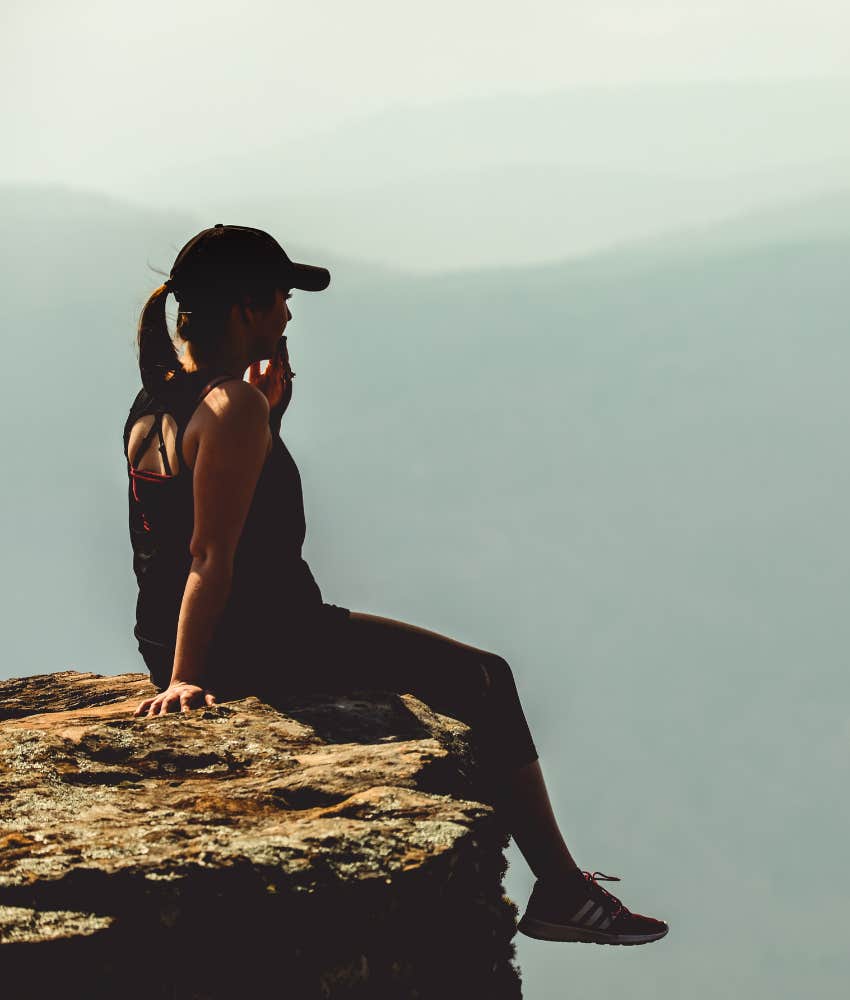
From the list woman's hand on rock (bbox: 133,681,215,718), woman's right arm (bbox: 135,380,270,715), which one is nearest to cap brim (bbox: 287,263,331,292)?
woman's right arm (bbox: 135,380,270,715)

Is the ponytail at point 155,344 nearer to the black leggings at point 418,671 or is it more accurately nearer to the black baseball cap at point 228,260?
the black baseball cap at point 228,260

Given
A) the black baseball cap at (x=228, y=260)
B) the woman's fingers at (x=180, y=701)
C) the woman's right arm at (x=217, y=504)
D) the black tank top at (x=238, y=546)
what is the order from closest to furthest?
the woman's right arm at (x=217, y=504) < the woman's fingers at (x=180, y=701) < the black tank top at (x=238, y=546) < the black baseball cap at (x=228, y=260)

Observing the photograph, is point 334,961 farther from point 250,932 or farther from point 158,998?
point 158,998

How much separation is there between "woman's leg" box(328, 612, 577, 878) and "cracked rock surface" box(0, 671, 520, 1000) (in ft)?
1.19

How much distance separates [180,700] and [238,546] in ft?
2.33

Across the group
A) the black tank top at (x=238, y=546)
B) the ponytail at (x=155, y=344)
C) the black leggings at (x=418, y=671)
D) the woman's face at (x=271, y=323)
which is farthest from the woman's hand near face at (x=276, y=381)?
the black leggings at (x=418, y=671)

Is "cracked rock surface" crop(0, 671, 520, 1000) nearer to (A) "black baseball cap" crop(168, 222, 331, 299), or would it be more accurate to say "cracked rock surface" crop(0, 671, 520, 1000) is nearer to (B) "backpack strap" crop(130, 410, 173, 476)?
(B) "backpack strap" crop(130, 410, 173, 476)

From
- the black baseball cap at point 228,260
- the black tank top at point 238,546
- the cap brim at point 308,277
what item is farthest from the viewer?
the cap brim at point 308,277

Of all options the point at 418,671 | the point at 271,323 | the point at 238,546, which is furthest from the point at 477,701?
the point at 271,323

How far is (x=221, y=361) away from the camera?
5.56 metres

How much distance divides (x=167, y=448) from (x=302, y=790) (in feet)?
5.67

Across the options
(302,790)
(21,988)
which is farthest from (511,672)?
(21,988)

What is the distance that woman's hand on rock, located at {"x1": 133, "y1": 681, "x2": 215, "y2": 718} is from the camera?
5.22 m

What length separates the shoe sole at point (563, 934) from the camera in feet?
18.4
